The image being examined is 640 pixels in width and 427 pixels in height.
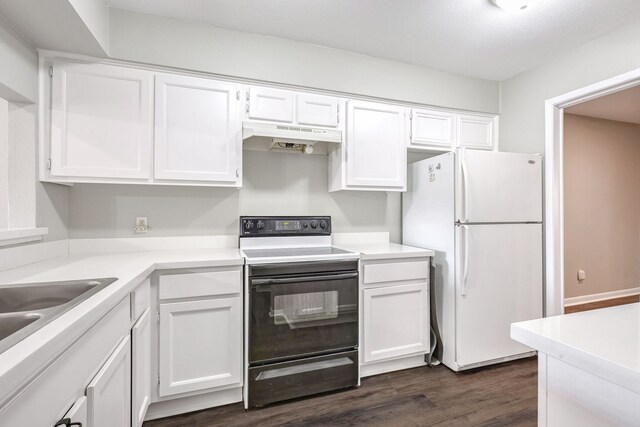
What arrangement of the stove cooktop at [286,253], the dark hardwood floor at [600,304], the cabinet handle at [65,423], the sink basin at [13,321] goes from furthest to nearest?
the dark hardwood floor at [600,304], the stove cooktop at [286,253], the sink basin at [13,321], the cabinet handle at [65,423]

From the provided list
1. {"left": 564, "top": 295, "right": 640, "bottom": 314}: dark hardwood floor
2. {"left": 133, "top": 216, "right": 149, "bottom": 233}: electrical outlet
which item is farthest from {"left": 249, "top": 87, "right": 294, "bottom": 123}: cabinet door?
{"left": 564, "top": 295, "right": 640, "bottom": 314}: dark hardwood floor

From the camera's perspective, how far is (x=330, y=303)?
2082 mm

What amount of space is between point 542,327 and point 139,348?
1665 mm

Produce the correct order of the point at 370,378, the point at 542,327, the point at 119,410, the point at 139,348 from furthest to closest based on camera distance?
the point at 370,378, the point at 139,348, the point at 119,410, the point at 542,327

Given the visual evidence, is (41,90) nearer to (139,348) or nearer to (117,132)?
(117,132)

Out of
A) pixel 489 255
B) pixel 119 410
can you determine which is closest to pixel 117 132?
pixel 119 410

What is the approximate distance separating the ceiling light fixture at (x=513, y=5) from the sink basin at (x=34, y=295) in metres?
2.63

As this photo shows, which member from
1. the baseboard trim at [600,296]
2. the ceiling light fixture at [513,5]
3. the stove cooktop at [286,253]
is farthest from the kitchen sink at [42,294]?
the baseboard trim at [600,296]

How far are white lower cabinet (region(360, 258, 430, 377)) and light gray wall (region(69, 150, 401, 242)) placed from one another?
0.65 metres

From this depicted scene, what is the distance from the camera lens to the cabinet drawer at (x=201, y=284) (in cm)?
179

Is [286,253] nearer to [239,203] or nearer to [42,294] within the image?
[239,203]

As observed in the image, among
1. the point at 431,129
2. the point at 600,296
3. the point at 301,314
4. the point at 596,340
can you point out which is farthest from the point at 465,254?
the point at 600,296

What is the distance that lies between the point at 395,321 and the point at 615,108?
12.4 ft

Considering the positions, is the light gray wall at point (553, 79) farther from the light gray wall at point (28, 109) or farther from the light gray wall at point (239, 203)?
the light gray wall at point (28, 109)
